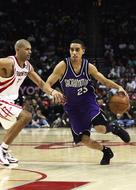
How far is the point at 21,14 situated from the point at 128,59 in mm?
6163

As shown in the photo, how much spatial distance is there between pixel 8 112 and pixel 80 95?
1000 millimetres

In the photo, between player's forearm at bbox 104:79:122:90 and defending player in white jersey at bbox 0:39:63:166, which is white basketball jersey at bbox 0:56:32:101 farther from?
player's forearm at bbox 104:79:122:90

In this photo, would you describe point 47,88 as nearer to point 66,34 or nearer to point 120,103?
point 120,103

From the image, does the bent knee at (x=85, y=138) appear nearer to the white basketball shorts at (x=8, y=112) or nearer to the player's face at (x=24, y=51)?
the white basketball shorts at (x=8, y=112)

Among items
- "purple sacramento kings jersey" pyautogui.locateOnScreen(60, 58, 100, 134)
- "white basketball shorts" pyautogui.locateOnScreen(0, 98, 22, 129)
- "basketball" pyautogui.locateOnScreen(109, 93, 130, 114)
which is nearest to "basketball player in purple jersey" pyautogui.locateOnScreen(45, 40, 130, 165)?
"purple sacramento kings jersey" pyautogui.locateOnScreen(60, 58, 100, 134)

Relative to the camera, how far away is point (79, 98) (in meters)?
7.47

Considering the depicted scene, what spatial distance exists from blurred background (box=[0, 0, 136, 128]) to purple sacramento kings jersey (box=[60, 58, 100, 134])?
8.90 meters

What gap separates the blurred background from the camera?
18.0m

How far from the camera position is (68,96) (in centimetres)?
750

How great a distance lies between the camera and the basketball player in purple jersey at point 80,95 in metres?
7.45

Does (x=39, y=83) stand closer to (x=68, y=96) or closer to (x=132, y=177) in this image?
(x=68, y=96)

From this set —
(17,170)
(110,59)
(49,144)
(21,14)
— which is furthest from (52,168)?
(21,14)

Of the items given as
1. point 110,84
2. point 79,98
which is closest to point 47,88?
point 79,98

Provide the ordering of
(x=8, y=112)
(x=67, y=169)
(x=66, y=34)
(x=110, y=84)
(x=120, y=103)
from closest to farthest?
1. (x=67, y=169)
2. (x=8, y=112)
3. (x=110, y=84)
4. (x=120, y=103)
5. (x=66, y=34)
